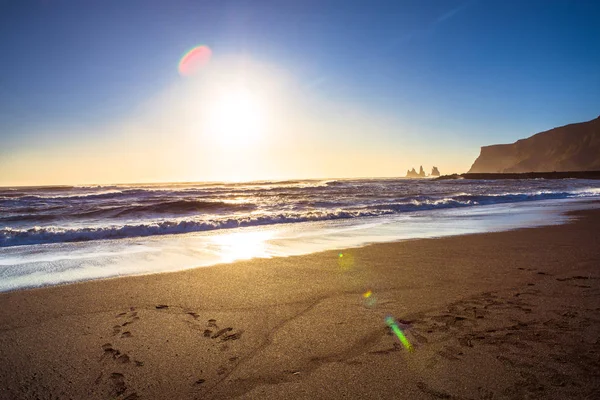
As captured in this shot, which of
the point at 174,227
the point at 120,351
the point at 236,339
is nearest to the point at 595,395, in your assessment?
the point at 236,339

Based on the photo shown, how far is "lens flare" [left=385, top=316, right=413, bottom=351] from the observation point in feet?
9.79

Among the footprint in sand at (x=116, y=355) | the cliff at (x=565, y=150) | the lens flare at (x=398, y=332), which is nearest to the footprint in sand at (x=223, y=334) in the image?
the footprint in sand at (x=116, y=355)

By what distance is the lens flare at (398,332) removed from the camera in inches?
117

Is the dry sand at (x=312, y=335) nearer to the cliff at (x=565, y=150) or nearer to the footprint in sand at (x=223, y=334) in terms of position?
the footprint in sand at (x=223, y=334)

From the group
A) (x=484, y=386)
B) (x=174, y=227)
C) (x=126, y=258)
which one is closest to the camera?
(x=484, y=386)

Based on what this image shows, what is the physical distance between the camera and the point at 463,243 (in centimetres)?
812

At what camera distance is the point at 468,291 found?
444cm

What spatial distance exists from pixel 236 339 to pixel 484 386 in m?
2.10

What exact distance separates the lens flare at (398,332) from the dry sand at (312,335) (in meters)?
0.07

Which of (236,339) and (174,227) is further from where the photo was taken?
(174,227)

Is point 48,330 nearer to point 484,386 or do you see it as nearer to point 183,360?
point 183,360

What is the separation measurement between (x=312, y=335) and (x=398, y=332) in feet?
2.75

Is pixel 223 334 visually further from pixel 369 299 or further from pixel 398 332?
pixel 369 299

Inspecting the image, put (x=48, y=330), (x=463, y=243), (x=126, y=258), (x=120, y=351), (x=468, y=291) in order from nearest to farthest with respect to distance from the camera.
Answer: (x=120, y=351)
(x=48, y=330)
(x=468, y=291)
(x=126, y=258)
(x=463, y=243)
